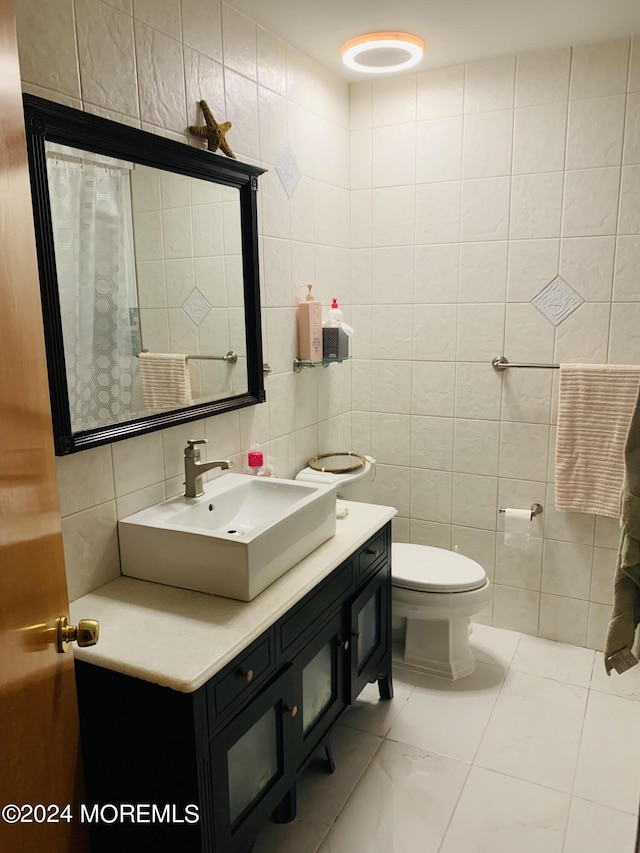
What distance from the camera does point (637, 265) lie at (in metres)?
2.34

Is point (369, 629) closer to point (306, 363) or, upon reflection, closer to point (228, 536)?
point (228, 536)

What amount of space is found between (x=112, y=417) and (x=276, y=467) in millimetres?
881

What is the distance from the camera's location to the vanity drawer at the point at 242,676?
1341 mm

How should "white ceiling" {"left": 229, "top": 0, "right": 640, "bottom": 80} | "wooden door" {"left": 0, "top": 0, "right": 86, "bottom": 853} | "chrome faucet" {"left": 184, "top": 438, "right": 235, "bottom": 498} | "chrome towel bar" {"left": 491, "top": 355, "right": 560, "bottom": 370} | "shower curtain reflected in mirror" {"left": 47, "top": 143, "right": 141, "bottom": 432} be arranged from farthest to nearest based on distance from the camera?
"chrome towel bar" {"left": 491, "top": 355, "right": 560, "bottom": 370} < "white ceiling" {"left": 229, "top": 0, "right": 640, "bottom": 80} < "chrome faucet" {"left": 184, "top": 438, "right": 235, "bottom": 498} < "shower curtain reflected in mirror" {"left": 47, "top": 143, "right": 141, "bottom": 432} < "wooden door" {"left": 0, "top": 0, "right": 86, "bottom": 853}

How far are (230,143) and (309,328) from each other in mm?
706

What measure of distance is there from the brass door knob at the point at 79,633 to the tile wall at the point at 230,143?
498 millimetres

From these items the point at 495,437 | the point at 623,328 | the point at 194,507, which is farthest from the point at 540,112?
the point at 194,507

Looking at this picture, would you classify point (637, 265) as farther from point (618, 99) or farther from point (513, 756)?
point (513, 756)

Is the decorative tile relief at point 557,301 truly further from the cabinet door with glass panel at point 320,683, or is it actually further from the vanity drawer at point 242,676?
the vanity drawer at point 242,676

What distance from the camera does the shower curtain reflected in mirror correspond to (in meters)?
1.48

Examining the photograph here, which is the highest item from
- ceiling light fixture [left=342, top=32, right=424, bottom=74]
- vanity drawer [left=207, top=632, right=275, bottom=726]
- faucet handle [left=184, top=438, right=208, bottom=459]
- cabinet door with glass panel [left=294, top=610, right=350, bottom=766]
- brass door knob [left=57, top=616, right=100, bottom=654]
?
ceiling light fixture [left=342, top=32, right=424, bottom=74]

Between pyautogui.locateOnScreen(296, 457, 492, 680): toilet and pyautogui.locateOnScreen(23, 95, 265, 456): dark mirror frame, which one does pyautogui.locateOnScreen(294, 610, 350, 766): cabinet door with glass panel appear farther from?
pyautogui.locateOnScreen(23, 95, 265, 456): dark mirror frame

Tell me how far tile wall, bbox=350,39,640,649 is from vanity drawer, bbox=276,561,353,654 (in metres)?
1.04

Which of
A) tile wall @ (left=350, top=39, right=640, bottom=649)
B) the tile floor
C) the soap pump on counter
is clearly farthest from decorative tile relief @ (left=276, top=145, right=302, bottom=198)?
the tile floor
